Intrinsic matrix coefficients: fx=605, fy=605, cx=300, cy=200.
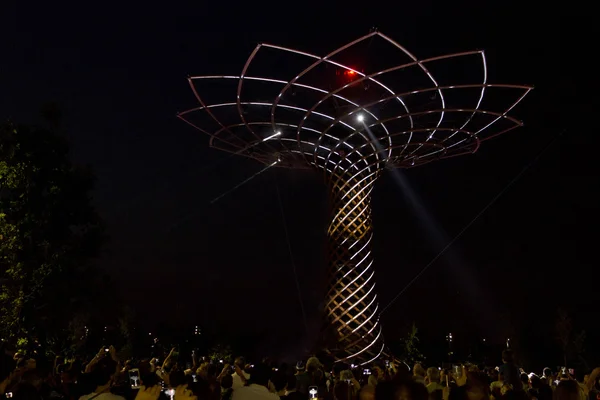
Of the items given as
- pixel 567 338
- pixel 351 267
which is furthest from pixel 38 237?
pixel 567 338

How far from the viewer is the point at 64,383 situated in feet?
23.9

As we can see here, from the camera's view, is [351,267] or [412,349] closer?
[351,267]

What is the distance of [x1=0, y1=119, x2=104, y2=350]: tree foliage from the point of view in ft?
48.8

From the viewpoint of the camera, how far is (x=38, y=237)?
50.2 feet

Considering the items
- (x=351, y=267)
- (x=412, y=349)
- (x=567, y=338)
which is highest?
(x=351, y=267)

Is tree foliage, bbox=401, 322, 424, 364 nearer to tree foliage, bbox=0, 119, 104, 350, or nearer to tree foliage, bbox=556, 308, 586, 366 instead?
tree foliage, bbox=556, 308, 586, 366

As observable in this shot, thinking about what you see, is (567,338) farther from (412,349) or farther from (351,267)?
(351,267)

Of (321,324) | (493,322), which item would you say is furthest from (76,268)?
(493,322)

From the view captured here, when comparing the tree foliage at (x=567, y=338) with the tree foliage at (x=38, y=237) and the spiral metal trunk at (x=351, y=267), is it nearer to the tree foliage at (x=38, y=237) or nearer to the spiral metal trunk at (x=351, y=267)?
the spiral metal trunk at (x=351, y=267)

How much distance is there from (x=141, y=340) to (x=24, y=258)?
29238 millimetres

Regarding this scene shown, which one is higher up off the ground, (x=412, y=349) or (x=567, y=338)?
(x=567, y=338)

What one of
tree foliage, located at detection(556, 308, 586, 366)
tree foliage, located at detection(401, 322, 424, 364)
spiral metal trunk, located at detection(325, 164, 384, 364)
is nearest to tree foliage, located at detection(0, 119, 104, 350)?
spiral metal trunk, located at detection(325, 164, 384, 364)

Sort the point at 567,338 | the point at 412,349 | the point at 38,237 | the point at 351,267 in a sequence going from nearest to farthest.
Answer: the point at 38,237, the point at 351,267, the point at 412,349, the point at 567,338

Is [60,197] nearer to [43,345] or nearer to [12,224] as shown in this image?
[12,224]
